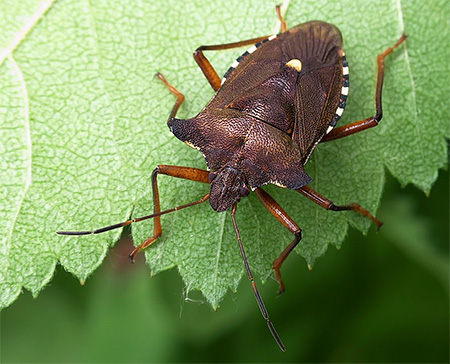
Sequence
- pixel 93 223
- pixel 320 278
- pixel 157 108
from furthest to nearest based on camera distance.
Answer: pixel 320 278 → pixel 157 108 → pixel 93 223

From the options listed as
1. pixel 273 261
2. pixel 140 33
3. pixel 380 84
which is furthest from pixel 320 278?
pixel 140 33

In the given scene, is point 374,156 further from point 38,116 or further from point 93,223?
point 38,116

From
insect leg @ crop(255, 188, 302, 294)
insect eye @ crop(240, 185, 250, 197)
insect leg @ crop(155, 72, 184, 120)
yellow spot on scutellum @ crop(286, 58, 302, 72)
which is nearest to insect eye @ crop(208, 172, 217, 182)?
insect eye @ crop(240, 185, 250, 197)

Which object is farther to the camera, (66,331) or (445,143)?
(66,331)

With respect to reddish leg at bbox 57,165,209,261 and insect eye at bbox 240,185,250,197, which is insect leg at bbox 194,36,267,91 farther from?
insect eye at bbox 240,185,250,197

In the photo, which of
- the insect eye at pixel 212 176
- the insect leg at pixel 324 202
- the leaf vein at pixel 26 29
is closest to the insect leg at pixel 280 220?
the insect leg at pixel 324 202

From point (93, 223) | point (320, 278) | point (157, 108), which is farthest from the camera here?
point (320, 278)

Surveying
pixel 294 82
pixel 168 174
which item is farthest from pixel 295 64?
pixel 168 174
